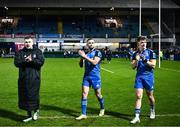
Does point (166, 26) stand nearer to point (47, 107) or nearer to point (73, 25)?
point (73, 25)

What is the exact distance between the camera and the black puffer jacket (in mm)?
10203

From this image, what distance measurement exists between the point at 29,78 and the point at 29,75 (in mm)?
75

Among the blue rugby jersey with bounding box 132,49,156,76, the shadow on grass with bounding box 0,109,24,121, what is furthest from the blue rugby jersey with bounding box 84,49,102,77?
the shadow on grass with bounding box 0,109,24,121

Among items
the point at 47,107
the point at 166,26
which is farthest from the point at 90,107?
the point at 166,26

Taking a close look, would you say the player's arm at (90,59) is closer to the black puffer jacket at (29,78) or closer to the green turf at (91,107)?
the black puffer jacket at (29,78)

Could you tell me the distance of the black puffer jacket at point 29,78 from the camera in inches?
402

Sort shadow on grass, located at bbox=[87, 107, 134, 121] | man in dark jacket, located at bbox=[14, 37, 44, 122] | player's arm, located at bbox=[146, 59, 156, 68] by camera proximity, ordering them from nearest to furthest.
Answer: man in dark jacket, located at bbox=[14, 37, 44, 122]
player's arm, located at bbox=[146, 59, 156, 68]
shadow on grass, located at bbox=[87, 107, 134, 121]

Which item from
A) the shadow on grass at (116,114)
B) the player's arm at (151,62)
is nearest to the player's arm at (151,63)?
the player's arm at (151,62)

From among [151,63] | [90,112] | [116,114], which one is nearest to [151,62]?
[151,63]

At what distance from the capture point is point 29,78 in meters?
10.2

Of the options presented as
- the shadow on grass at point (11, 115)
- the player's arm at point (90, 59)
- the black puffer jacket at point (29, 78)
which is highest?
the player's arm at point (90, 59)

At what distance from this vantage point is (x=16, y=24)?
7725 centimetres

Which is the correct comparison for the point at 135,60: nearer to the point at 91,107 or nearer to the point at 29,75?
the point at 29,75

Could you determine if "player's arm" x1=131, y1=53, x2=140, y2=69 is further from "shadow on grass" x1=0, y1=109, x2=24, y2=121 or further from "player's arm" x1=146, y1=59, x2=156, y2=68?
"shadow on grass" x1=0, y1=109, x2=24, y2=121
